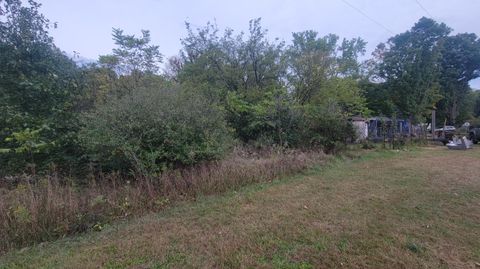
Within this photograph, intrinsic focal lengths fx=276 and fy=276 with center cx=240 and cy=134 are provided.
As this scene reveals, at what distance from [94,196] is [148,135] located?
5.62 ft

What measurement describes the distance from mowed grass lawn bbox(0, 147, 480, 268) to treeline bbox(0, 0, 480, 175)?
178cm

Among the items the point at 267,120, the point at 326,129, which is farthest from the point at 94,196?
the point at 326,129

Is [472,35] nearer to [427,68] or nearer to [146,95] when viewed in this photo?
[427,68]

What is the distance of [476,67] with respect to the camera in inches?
1191

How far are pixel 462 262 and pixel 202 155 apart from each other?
14.9ft

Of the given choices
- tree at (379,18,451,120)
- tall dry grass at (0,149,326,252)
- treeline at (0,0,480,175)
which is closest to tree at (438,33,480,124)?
tree at (379,18,451,120)

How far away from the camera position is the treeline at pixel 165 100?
5590 mm

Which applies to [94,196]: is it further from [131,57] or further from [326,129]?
[131,57]

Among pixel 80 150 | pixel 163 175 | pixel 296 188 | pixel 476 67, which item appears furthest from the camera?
pixel 476 67

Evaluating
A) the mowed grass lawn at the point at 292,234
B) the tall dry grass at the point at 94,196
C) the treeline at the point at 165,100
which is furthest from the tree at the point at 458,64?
the tall dry grass at the point at 94,196

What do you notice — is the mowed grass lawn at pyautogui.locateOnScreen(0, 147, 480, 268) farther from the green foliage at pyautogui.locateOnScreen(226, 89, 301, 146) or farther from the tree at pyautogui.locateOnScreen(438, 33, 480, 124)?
the tree at pyautogui.locateOnScreen(438, 33, 480, 124)

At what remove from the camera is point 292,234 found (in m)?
3.46

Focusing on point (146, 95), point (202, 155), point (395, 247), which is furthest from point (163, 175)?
point (395, 247)

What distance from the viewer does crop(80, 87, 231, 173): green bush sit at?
17.6 ft
